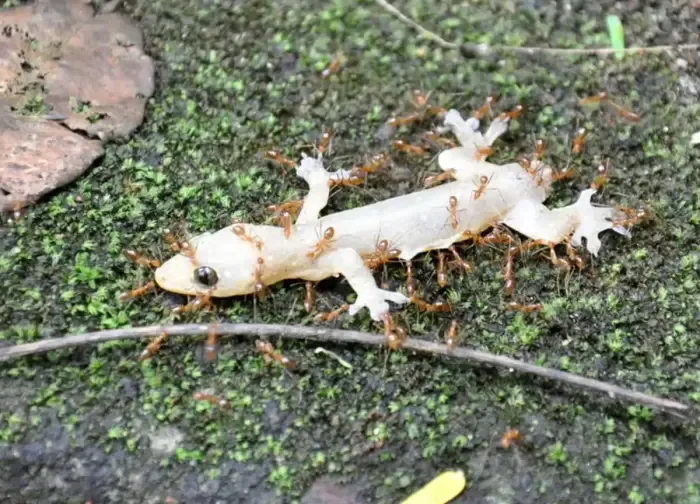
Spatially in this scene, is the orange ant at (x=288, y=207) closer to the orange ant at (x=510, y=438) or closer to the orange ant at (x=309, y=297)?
the orange ant at (x=309, y=297)

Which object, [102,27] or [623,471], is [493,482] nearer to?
[623,471]

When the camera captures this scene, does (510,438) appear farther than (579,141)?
No

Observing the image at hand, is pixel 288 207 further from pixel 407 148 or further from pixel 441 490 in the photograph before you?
pixel 441 490

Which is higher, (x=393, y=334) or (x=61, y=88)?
(x=61, y=88)

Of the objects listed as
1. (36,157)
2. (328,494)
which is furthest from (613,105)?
(36,157)

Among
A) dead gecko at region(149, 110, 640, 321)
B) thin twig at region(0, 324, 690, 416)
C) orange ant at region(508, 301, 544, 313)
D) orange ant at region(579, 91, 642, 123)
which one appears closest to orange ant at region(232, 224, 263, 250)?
dead gecko at region(149, 110, 640, 321)

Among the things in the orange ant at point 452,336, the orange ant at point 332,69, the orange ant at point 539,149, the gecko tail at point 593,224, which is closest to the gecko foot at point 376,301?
the orange ant at point 452,336

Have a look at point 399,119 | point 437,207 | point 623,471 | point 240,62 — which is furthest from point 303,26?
point 623,471
